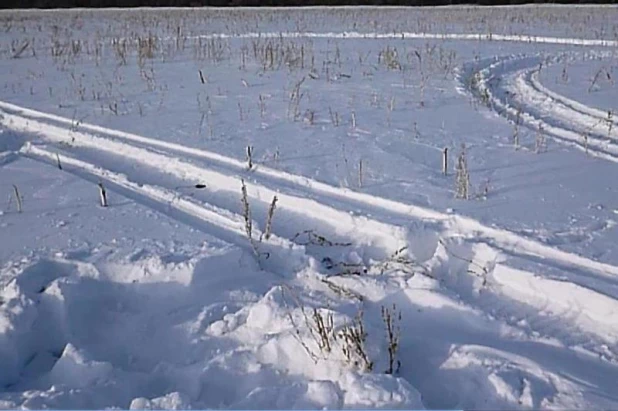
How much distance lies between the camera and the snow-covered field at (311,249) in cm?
297

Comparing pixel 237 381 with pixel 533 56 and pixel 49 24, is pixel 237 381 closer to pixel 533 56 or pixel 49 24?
pixel 533 56

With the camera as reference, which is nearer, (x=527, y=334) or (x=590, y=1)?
(x=527, y=334)

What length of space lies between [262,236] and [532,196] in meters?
2.00

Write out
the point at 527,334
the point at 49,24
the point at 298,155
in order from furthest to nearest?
the point at 49,24 < the point at 298,155 < the point at 527,334

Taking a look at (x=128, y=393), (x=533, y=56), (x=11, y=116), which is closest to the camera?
(x=128, y=393)

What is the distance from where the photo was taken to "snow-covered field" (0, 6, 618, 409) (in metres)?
2.97

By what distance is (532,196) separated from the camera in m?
4.81

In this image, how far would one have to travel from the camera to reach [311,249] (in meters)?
4.23

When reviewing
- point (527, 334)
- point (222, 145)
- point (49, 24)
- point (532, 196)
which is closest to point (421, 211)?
point (532, 196)

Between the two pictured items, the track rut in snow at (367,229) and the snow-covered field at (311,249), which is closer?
the snow-covered field at (311,249)

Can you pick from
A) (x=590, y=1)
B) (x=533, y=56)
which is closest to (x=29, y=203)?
(x=533, y=56)

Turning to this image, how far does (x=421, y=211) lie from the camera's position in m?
4.58

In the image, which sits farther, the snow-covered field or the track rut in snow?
the track rut in snow

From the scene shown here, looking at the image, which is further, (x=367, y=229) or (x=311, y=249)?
(x=367, y=229)
